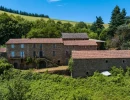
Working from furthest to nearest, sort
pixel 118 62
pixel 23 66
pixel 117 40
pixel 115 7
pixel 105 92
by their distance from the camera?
1. pixel 115 7
2. pixel 117 40
3. pixel 23 66
4. pixel 118 62
5. pixel 105 92

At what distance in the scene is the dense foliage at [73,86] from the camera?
32375 millimetres

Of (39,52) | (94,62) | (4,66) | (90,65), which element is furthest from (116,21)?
(4,66)

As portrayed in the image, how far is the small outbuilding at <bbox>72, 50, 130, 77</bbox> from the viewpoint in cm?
3888

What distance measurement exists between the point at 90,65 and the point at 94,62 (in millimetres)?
850

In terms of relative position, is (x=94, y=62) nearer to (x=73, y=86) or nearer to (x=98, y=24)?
(x=73, y=86)

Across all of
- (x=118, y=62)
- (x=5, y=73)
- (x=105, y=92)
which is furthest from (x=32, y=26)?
(x=105, y=92)

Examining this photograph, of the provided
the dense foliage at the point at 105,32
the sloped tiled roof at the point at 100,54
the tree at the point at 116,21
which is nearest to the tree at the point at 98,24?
the dense foliage at the point at 105,32

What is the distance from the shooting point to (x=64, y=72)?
4125 centimetres

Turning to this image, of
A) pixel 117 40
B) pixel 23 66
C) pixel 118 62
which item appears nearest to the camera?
pixel 118 62

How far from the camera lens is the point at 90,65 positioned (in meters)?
39.1

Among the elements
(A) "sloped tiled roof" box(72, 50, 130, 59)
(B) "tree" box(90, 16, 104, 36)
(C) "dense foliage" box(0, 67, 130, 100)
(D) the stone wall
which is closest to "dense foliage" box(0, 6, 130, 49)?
(B) "tree" box(90, 16, 104, 36)

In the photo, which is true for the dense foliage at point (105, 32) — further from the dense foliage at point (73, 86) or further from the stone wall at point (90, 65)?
the dense foliage at point (73, 86)

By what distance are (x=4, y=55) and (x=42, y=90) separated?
50.4ft

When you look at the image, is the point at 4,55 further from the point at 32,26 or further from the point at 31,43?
the point at 32,26
